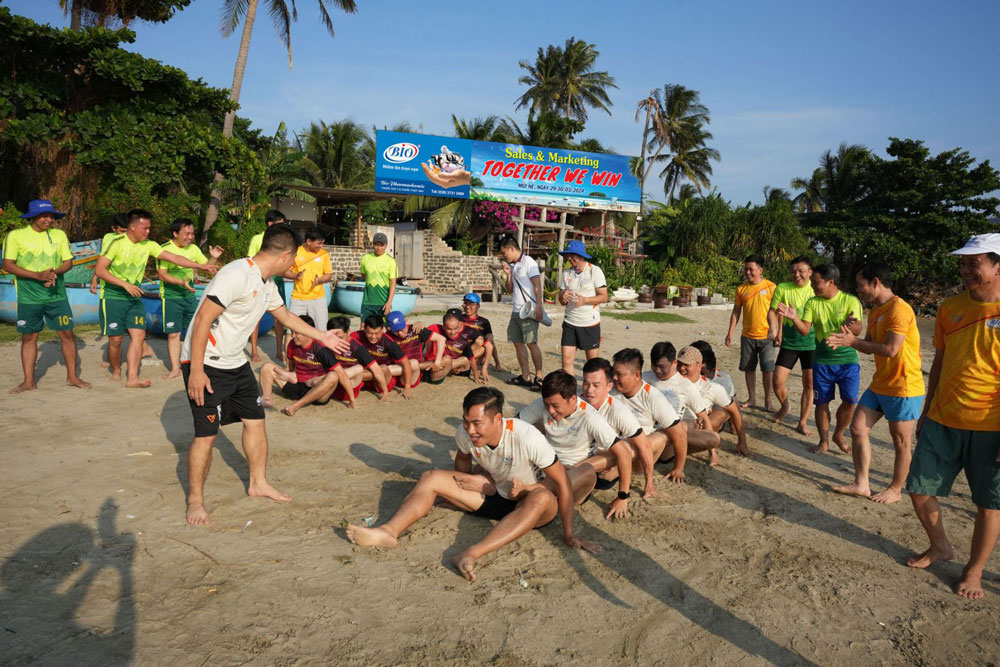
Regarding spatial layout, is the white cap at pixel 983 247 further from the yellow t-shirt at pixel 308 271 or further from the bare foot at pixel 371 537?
the yellow t-shirt at pixel 308 271

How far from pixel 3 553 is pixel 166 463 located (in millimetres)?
1533

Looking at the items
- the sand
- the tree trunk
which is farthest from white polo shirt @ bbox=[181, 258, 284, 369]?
the tree trunk

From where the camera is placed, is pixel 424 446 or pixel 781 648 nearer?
pixel 781 648

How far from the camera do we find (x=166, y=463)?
5.05 metres

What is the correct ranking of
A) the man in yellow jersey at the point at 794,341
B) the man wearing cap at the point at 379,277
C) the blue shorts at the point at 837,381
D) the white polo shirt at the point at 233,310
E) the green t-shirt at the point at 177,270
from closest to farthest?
the white polo shirt at the point at 233,310 < the blue shorts at the point at 837,381 < the man in yellow jersey at the point at 794,341 < the green t-shirt at the point at 177,270 < the man wearing cap at the point at 379,277

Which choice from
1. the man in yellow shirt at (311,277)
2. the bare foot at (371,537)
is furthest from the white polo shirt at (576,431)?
the man in yellow shirt at (311,277)

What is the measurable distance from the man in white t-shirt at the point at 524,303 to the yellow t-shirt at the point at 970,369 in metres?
4.64

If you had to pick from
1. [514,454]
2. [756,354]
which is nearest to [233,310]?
[514,454]

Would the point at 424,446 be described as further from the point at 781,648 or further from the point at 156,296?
the point at 156,296

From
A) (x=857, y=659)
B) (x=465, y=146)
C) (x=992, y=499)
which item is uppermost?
(x=465, y=146)

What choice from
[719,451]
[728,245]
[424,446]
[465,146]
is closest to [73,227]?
[465,146]

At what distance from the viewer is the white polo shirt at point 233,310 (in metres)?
3.94

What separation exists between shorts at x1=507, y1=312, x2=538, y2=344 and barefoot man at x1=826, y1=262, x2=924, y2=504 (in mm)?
3876

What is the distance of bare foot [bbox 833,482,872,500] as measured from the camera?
495cm
